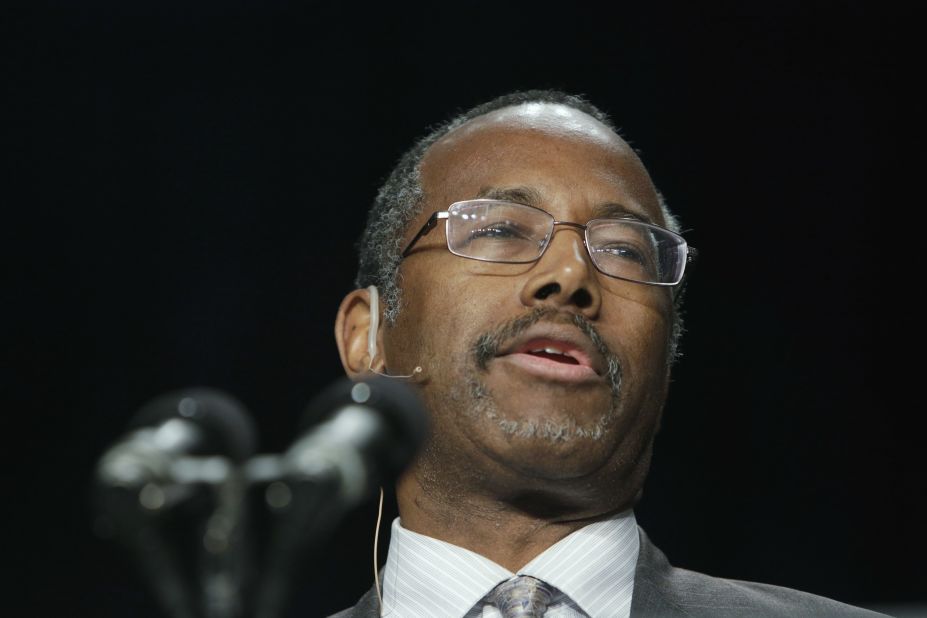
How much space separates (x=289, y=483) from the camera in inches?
44.8

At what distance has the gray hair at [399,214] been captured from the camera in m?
2.41

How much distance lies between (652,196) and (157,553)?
61.4 inches

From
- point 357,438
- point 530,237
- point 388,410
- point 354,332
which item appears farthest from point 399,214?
point 357,438

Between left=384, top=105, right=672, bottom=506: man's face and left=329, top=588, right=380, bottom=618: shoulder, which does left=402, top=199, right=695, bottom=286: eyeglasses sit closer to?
left=384, top=105, right=672, bottom=506: man's face

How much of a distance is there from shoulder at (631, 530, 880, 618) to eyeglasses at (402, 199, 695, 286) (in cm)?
59

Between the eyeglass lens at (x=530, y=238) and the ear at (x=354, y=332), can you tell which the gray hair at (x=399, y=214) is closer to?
the ear at (x=354, y=332)

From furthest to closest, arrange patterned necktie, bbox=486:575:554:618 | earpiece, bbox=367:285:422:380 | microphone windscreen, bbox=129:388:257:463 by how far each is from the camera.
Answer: earpiece, bbox=367:285:422:380, patterned necktie, bbox=486:575:554:618, microphone windscreen, bbox=129:388:257:463

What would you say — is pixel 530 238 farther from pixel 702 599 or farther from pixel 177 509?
pixel 177 509

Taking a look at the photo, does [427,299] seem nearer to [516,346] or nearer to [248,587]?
[516,346]

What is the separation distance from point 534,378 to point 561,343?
93 millimetres

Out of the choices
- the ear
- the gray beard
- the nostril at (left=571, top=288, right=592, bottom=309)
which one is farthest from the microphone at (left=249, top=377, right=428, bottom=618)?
the ear

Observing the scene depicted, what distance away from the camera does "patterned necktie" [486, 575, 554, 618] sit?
78.8 inches

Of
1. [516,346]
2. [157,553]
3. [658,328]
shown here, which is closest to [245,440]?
[157,553]

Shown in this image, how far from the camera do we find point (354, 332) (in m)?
2.50
